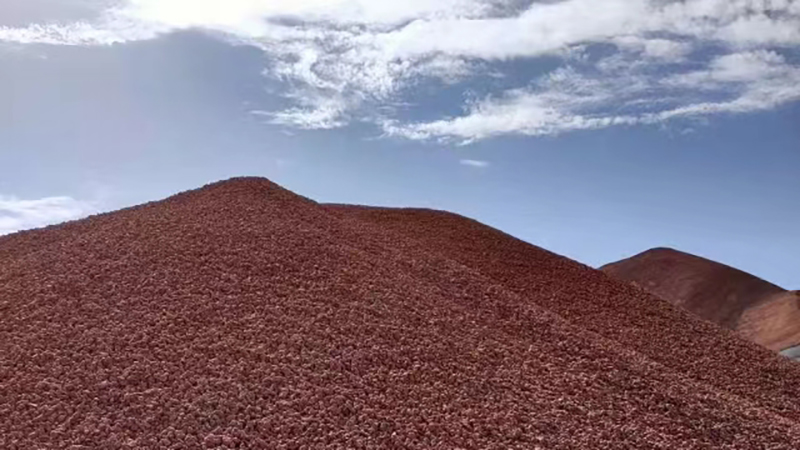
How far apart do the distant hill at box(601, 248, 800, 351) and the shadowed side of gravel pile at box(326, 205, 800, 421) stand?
7.19 meters

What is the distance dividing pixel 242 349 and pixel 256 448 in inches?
57.8

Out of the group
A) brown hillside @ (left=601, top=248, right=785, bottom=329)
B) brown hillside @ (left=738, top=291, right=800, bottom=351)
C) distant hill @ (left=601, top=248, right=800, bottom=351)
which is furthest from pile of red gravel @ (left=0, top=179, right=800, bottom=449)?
brown hillside @ (left=601, top=248, right=785, bottom=329)

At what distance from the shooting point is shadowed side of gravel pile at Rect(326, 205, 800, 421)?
1112 cm

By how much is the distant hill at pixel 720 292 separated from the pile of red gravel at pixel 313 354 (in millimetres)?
9523

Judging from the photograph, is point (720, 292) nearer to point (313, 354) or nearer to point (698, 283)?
point (698, 283)

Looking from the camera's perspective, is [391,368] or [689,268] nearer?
[391,368]

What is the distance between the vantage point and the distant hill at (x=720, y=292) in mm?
21216

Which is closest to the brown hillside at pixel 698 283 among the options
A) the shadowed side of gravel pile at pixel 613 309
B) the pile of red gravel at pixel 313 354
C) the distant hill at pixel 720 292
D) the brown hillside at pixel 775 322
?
the distant hill at pixel 720 292

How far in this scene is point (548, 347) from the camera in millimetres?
9125

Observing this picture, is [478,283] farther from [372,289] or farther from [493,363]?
[493,363]

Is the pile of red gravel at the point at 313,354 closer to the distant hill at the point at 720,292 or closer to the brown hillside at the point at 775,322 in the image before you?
the brown hillside at the point at 775,322

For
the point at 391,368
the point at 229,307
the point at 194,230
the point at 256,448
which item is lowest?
the point at 256,448

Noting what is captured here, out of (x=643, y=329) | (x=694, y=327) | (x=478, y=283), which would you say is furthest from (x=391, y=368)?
(x=694, y=327)

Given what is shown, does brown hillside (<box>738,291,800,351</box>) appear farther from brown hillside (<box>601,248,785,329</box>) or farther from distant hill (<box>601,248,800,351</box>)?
Result: brown hillside (<box>601,248,785,329</box>)
